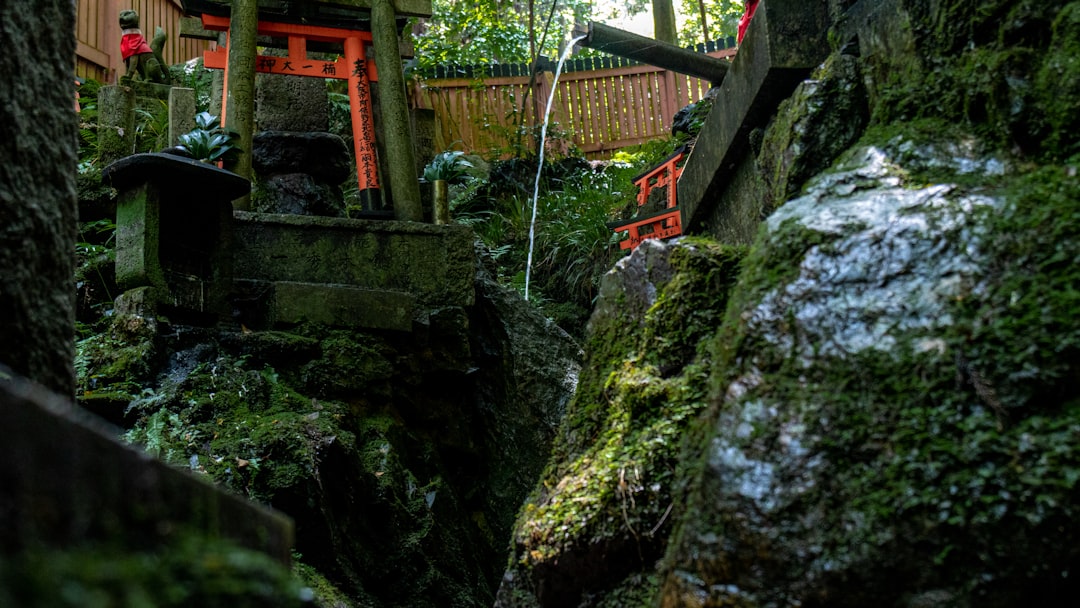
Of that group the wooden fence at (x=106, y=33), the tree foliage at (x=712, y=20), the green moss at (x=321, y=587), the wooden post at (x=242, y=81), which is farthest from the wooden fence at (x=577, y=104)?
the green moss at (x=321, y=587)

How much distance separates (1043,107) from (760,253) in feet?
2.84

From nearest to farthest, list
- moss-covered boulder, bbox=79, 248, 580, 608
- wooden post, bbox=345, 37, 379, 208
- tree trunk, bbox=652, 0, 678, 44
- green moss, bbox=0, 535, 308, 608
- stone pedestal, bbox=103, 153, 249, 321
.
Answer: green moss, bbox=0, 535, 308, 608 → moss-covered boulder, bbox=79, 248, 580, 608 → stone pedestal, bbox=103, 153, 249, 321 → wooden post, bbox=345, 37, 379, 208 → tree trunk, bbox=652, 0, 678, 44

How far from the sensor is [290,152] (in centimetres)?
791

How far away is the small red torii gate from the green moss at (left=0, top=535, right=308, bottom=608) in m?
7.07

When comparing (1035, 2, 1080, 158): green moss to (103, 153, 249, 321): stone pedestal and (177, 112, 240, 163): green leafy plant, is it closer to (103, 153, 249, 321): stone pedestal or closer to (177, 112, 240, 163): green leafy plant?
(103, 153, 249, 321): stone pedestal

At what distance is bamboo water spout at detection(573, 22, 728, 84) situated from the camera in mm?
6105

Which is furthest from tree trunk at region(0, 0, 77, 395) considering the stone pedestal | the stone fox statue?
the stone fox statue

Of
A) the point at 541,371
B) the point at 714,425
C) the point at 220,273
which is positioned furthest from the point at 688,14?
the point at 714,425

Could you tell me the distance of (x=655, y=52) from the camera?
244 inches

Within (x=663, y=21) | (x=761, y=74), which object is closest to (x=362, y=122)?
(x=761, y=74)

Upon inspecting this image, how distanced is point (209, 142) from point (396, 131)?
5.51 ft

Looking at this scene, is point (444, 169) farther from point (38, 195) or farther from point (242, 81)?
point (38, 195)

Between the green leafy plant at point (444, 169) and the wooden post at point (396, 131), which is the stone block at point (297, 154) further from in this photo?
the green leafy plant at point (444, 169)

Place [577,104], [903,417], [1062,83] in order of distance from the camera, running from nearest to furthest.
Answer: [903,417] < [1062,83] < [577,104]
